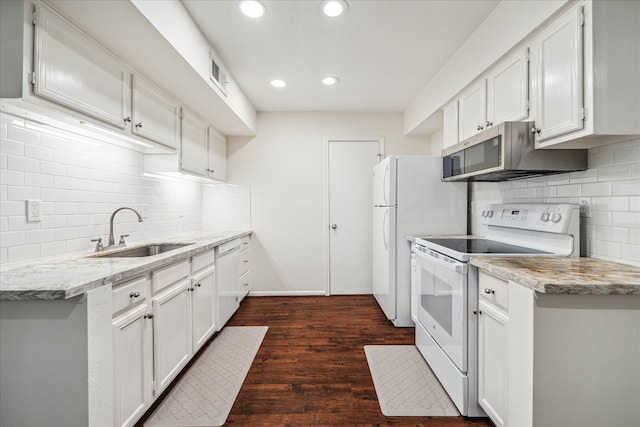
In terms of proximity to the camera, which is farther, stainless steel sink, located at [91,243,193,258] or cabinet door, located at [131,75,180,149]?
stainless steel sink, located at [91,243,193,258]

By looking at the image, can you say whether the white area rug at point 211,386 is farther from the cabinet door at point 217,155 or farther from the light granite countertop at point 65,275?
the cabinet door at point 217,155

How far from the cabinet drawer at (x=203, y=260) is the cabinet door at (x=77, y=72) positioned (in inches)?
40.6

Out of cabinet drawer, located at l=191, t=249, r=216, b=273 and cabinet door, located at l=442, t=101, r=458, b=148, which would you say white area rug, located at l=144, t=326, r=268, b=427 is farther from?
cabinet door, located at l=442, t=101, r=458, b=148

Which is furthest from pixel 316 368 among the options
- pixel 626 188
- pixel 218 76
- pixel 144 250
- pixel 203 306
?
pixel 218 76

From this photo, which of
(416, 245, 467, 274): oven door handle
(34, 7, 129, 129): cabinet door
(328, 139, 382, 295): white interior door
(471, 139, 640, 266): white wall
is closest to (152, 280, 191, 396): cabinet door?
(34, 7, 129, 129): cabinet door

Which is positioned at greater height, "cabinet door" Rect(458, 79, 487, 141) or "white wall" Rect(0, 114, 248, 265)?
"cabinet door" Rect(458, 79, 487, 141)

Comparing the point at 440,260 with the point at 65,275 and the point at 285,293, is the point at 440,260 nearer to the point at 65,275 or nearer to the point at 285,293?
the point at 65,275

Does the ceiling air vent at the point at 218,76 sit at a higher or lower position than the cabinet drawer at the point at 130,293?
higher

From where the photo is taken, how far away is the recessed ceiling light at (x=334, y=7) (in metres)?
1.85

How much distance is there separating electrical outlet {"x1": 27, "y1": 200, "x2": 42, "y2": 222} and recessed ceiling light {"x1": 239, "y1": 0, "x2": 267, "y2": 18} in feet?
5.45

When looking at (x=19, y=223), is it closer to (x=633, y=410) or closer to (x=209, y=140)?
(x=209, y=140)

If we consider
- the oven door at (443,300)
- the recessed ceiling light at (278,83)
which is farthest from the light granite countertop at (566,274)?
the recessed ceiling light at (278,83)

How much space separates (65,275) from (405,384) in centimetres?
203

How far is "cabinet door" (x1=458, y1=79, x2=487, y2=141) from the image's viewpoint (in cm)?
213
